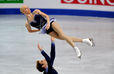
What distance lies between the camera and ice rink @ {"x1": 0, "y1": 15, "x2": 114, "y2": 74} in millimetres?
9070

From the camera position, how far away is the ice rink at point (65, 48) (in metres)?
9.07

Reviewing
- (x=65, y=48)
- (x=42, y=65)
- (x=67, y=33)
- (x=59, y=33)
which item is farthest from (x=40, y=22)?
(x=67, y=33)

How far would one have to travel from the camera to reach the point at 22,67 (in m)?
9.20

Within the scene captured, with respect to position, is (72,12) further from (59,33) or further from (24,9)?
(24,9)

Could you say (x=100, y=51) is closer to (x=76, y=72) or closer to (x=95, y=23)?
(x=76, y=72)

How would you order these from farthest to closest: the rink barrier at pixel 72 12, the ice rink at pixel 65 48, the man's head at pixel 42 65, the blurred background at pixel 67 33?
the rink barrier at pixel 72 12
the blurred background at pixel 67 33
the ice rink at pixel 65 48
the man's head at pixel 42 65

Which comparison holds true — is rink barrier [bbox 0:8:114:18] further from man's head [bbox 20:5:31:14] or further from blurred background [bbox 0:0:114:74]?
man's head [bbox 20:5:31:14]

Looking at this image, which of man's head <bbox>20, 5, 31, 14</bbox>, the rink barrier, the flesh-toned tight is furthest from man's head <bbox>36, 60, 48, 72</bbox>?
Answer: the rink barrier

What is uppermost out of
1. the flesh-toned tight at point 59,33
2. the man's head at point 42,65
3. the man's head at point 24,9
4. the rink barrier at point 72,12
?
the man's head at point 24,9

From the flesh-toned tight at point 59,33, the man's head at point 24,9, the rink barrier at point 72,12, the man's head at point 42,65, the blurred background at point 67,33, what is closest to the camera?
the man's head at point 24,9

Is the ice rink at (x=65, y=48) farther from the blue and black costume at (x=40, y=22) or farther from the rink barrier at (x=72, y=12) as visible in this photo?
the blue and black costume at (x=40, y=22)

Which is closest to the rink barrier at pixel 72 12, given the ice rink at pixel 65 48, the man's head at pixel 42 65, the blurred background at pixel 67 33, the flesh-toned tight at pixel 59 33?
the blurred background at pixel 67 33

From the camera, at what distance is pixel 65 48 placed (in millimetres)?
10930

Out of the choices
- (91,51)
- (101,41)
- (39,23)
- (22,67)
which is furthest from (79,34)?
(39,23)
